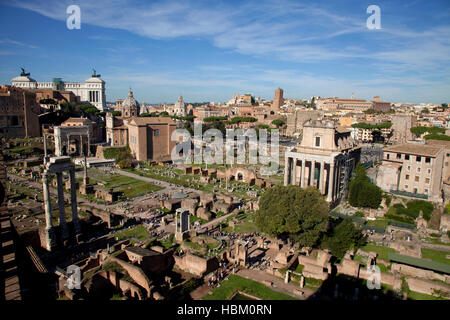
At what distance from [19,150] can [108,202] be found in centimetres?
2846

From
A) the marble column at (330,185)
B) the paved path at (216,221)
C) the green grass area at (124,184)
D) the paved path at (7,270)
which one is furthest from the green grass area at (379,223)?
the paved path at (7,270)

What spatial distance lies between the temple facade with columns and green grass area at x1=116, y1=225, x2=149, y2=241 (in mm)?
16324

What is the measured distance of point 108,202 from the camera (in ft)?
102

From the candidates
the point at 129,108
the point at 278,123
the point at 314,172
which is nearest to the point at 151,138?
the point at 129,108

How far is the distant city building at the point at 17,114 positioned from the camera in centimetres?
5431

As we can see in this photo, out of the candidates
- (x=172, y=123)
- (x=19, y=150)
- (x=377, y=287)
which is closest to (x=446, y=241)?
(x=377, y=287)

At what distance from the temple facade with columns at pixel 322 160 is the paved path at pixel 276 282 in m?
14.8

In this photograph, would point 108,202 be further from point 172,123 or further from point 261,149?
point 261,149

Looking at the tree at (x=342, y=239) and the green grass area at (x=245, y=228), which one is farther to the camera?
the green grass area at (x=245, y=228)

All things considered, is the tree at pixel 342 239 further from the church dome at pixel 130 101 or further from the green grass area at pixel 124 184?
the church dome at pixel 130 101

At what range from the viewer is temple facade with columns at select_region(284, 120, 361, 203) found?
30328 millimetres

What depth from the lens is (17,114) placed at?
56031mm

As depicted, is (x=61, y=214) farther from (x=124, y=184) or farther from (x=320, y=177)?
(x=320, y=177)

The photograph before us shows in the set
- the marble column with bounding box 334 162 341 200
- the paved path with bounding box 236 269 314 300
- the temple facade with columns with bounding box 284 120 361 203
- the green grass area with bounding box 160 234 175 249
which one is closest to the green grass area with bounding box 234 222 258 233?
the green grass area with bounding box 160 234 175 249
